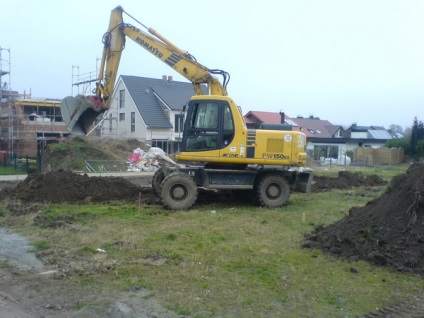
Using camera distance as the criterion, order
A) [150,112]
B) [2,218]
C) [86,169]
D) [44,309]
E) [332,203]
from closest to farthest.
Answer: [44,309] < [2,218] < [332,203] < [86,169] < [150,112]

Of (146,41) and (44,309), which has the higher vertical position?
(146,41)

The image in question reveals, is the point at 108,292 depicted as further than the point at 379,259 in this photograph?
No

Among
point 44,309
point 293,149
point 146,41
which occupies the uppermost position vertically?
point 146,41

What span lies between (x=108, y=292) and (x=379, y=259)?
4.63 meters

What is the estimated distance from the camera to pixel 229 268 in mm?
8281

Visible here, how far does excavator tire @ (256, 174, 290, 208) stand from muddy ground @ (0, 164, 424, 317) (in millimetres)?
1823

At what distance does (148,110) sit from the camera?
42.1 metres

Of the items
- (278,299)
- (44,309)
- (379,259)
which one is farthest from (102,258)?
(379,259)

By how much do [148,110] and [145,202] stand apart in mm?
27478

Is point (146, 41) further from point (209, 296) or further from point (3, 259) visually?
point (209, 296)

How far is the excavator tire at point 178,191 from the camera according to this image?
1409cm

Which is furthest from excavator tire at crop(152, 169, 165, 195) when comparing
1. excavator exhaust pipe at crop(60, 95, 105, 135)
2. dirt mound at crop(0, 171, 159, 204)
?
excavator exhaust pipe at crop(60, 95, 105, 135)

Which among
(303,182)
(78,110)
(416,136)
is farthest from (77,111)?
(416,136)

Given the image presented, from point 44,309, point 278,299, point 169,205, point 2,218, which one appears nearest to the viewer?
point 44,309
